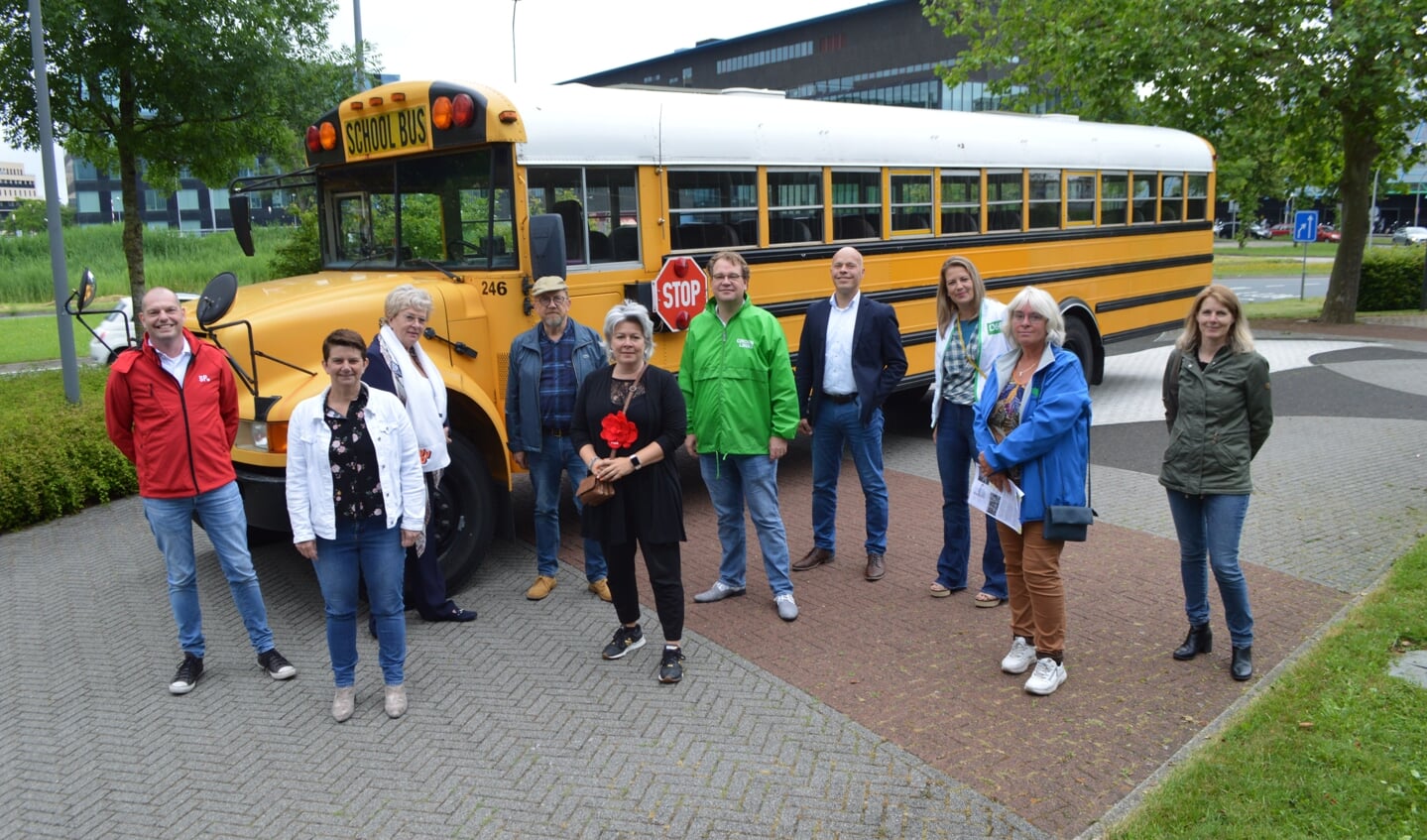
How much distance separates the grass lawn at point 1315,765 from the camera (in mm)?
3500

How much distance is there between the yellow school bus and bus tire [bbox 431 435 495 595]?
0.01 m

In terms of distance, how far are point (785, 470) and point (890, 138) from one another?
2.83m

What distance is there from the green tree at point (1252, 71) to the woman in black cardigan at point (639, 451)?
15163 mm

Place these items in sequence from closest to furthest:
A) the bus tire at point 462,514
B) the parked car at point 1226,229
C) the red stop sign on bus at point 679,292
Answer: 1. the bus tire at point 462,514
2. the red stop sign on bus at point 679,292
3. the parked car at point 1226,229

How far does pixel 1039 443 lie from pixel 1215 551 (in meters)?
1.01

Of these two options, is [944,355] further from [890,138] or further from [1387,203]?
[1387,203]

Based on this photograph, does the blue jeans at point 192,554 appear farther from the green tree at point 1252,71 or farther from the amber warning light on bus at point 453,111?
the green tree at point 1252,71

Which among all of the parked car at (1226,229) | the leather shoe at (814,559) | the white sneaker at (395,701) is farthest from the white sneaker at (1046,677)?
the parked car at (1226,229)

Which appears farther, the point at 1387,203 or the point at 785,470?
the point at 1387,203

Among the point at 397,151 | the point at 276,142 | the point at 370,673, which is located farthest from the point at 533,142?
the point at 276,142

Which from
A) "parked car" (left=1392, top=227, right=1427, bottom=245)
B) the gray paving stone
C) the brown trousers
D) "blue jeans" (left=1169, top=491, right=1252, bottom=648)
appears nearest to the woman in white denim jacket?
the gray paving stone

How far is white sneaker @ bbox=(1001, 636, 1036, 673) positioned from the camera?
15.9 feet

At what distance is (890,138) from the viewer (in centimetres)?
844

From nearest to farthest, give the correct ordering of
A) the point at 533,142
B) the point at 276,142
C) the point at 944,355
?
the point at 944,355 < the point at 533,142 < the point at 276,142
